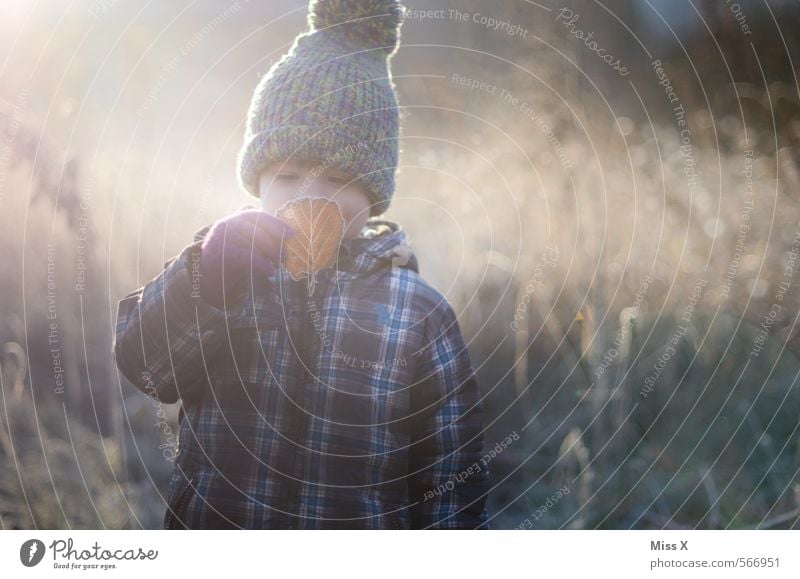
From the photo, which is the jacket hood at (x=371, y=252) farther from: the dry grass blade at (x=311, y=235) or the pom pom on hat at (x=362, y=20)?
the pom pom on hat at (x=362, y=20)

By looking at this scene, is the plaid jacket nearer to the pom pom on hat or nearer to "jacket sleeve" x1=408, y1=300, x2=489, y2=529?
"jacket sleeve" x1=408, y1=300, x2=489, y2=529

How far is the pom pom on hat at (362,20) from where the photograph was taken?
3.45ft

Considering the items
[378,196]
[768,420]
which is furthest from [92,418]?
[768,420]

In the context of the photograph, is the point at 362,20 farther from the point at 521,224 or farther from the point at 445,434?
the point at 445,434

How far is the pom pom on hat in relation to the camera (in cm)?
105

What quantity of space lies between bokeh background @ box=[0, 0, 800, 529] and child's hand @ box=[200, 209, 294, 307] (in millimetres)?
100

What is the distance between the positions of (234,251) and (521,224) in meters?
0.45

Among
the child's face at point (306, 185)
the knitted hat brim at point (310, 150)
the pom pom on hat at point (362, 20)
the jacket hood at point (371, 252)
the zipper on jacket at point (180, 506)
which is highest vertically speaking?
the pom pom on hat at point (362, 20)

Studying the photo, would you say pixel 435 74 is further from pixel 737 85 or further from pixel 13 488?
pixel 13 488

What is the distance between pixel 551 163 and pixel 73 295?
2.43ft

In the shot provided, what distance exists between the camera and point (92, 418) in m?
1.15

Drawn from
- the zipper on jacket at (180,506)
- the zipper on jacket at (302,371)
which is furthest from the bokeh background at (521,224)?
the zipper on jacket at (302,371)

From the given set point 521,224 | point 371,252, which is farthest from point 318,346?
point 521,224

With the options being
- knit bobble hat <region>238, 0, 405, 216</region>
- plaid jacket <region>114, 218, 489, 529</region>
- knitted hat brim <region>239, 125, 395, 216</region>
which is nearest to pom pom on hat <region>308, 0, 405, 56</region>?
knit bobble hat <region>238, 0, 405, 216</region>
